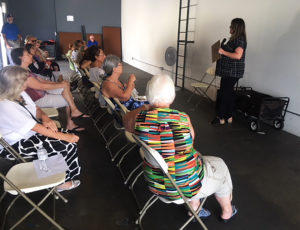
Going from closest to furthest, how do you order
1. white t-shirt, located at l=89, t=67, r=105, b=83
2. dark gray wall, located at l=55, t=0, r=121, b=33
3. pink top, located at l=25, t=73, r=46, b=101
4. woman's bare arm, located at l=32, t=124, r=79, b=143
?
woman's bare arm, located at l=32, t=124, r=79, b=143 → pink top, located at l=25, t=73, r=46, b=101 → white t-shirt, located at l=89, t=67, r=105, b=83 → dark gray wall, located at l=55, t=0, r=121, b=33

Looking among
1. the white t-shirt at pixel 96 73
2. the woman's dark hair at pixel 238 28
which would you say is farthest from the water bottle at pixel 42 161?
the woman's dark hair at pixel 238 28

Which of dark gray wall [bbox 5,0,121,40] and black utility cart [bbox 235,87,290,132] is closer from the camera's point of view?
black utility cart [bbox 235,87,290,132]

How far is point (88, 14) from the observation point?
40.6ft

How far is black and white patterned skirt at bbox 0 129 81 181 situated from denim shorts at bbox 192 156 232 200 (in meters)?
1.17

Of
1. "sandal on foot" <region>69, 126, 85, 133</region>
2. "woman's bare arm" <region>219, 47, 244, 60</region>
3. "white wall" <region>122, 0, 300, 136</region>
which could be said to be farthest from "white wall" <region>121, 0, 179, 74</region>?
"sandal on foot" <region>69, 126, 85, 133</region>

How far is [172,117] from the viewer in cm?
135

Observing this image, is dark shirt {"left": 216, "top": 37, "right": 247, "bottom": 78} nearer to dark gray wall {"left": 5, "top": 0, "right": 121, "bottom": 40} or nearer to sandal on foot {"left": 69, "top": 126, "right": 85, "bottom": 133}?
sandal on foot {"left": 69, "top": 126, "right": 85, "bottom": 133}

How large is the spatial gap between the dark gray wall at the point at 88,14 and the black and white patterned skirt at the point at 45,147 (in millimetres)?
11726

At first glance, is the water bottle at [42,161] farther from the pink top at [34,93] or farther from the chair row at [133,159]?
the pink top at [34,93]

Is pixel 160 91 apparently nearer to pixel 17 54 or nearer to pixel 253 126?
pixel 17 54

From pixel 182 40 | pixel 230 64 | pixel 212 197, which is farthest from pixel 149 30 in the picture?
pixel 212 197

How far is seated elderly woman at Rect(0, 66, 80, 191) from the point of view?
1.75m

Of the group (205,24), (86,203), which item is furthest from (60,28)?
(86,203)

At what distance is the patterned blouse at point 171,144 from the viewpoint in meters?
1.34
